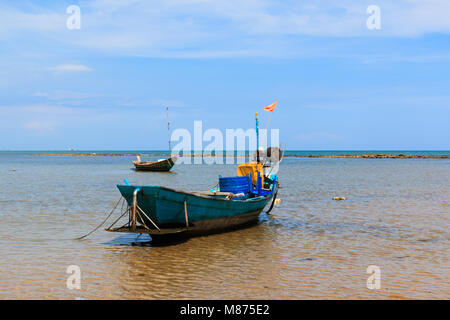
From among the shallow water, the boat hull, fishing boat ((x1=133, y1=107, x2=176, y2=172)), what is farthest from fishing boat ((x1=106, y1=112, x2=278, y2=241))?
fishing boat ((x1=133, y1=107, x2=176, y2=172))

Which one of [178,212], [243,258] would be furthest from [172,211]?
[243,258]

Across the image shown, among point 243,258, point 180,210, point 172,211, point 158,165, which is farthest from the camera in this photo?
point 158,165

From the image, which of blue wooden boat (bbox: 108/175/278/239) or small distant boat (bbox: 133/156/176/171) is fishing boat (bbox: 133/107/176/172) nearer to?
small distant boat (bbox: 133/156/176/171)

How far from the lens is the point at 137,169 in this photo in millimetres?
60844

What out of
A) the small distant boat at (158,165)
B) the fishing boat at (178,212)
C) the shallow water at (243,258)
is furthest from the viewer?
the small distant boat at (158,165)

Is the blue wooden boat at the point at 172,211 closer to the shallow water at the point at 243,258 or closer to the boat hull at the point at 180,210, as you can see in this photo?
the boat hull at the point at 180,210

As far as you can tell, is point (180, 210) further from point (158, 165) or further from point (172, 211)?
point (158, 165)

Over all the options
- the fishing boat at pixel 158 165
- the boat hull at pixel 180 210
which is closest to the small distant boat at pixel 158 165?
the fishing boat at pixel 158 165

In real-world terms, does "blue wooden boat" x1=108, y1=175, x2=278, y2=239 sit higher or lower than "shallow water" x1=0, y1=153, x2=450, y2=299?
higher

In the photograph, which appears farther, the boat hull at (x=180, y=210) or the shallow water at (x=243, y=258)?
the boat hull at (x=180, y=210)

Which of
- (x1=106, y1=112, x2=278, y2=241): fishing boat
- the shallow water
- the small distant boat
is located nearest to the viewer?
the shallow water
